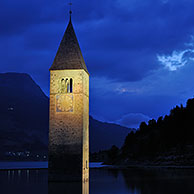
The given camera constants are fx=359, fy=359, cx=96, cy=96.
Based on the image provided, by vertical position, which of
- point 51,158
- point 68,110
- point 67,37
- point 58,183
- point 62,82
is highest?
point 67,37

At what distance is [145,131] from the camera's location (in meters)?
106

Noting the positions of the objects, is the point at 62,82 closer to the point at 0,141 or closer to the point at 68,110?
the point at 68,110

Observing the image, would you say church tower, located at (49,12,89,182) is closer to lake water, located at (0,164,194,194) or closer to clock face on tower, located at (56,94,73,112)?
clock face on tower, located at (56,94,73,112)

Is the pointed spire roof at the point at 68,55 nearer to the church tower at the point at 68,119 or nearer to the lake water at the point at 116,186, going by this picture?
the church tower at the point at 68,119

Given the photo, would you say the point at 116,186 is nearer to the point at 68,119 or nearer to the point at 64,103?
the point at 68,119

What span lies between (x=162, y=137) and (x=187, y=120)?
Answer: 797 cm

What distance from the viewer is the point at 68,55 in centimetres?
3284

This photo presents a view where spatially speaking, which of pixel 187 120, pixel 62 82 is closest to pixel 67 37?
pixel 62 82

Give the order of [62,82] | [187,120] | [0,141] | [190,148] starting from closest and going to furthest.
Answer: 1. [62,82]
2. [190,148]
3. [187,120]
4. [0,141]

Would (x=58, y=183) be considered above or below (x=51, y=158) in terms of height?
below

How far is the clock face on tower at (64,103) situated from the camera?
31.5 m

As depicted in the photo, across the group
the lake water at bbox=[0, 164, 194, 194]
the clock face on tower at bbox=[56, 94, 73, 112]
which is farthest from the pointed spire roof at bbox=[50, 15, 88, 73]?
the lake water at bbox=[0, 164, 194, 194]

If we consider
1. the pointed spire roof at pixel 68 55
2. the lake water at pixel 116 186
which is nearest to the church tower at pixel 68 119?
the pointed spire roof at pixel 68 55

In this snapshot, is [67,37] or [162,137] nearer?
[67,37]
